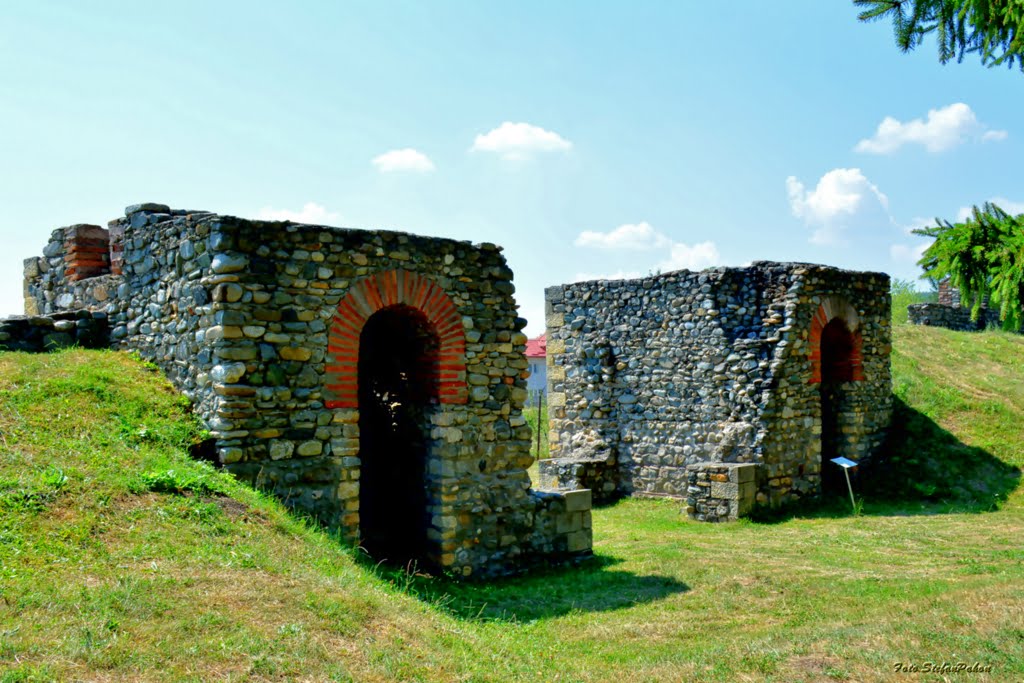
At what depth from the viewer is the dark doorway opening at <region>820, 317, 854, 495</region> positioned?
14055 mm

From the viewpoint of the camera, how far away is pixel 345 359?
25.7 feet

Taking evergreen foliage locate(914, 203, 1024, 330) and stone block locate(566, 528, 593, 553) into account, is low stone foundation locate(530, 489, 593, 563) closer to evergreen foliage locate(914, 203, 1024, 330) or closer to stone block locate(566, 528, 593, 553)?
stone block locate(566, 528, 593, 553)

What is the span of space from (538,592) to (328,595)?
3107 millimetres

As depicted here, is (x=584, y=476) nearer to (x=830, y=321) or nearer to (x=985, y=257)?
(x=830, y=321)

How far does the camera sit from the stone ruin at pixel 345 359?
7.36m

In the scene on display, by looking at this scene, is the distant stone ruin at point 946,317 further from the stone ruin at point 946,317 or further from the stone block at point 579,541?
the stone block at point 579,541

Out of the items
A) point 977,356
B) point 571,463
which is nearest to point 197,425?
point 571,463

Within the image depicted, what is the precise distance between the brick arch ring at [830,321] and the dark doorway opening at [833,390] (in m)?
0.07

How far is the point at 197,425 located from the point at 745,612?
5350 millimetres

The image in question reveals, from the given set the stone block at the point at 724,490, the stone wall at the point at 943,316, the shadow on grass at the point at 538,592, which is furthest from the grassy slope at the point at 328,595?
the stone wall at the point at 943,316

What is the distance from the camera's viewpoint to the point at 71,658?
160 inches

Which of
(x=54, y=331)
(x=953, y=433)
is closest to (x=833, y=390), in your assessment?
(x=953, y=433)

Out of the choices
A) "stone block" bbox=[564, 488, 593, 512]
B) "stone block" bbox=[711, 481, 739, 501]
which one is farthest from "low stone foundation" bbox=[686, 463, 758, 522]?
"stone block" bbox=[564, 488, 593, 512]

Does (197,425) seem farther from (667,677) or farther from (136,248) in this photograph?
(667,677)
